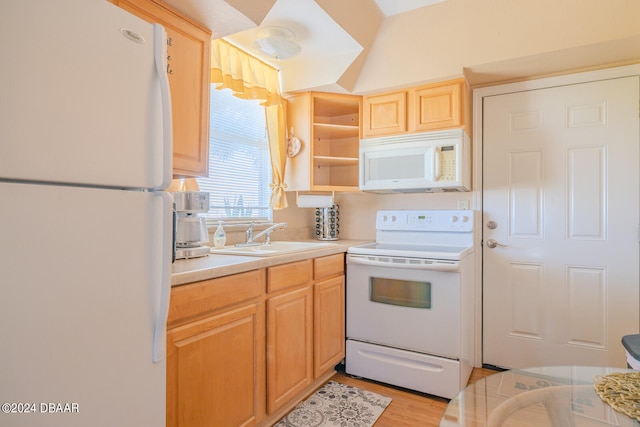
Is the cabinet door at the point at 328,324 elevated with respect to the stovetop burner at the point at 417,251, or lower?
lower

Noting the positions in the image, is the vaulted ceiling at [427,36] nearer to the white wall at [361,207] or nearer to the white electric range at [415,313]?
the white wall at [361,207]

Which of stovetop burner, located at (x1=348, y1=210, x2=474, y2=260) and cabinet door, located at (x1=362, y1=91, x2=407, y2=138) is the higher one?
cabinet door, located at (x1=362, y1=91, x2=407, y2=138)

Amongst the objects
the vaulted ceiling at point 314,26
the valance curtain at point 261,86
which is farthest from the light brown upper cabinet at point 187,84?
the valance curtain at point 261,86

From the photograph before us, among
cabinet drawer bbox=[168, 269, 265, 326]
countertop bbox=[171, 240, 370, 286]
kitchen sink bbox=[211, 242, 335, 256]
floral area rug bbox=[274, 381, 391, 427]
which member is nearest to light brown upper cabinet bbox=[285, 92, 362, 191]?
kitchen sink bbox=[211, 242, 335, 256]

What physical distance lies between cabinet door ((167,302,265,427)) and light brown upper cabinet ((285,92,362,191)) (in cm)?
139

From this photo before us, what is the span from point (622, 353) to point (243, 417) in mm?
2449

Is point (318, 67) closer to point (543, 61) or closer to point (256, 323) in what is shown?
point (543, 61)

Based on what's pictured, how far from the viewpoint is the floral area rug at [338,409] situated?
190 centimetres

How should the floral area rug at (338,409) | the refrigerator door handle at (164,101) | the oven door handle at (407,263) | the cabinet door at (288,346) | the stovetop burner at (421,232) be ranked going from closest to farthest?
the refrigerator door handle at (164,101)
the cabinet door at (288,346)
the floral area rug at (338,409)
the oven door handle at (407,263)
the stovetop burner at (421,232)

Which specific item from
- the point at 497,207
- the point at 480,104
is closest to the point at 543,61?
the point at 480,104

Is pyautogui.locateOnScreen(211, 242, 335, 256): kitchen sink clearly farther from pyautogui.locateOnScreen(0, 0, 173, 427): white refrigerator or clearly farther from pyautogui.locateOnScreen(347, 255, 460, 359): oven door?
pyautogui.locateOnScreen(0, 0, 173, 427): white refrigerator

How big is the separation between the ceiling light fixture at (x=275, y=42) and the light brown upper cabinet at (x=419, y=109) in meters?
0.82

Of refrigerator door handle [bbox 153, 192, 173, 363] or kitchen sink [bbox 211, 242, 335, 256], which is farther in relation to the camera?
kitchen sink [bbox 211, 242, 335, 256]

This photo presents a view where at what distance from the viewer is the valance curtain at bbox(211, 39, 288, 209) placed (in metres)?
2.21
